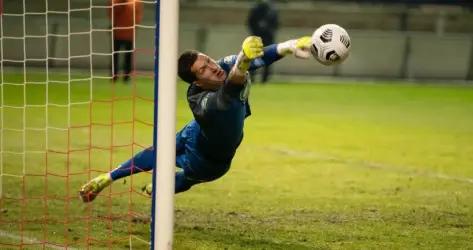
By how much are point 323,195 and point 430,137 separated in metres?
4.70

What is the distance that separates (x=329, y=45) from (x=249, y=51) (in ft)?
1.86

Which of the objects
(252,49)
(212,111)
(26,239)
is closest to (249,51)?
(252,49)

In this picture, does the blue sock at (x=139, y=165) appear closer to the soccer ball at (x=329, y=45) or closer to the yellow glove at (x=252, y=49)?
the yellow glove at (x=252, y=49)

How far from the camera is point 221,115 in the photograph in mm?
5832

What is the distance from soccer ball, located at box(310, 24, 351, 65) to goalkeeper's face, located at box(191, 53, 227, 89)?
1025 millimetres

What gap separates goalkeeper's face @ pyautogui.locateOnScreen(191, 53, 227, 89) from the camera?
6078mm

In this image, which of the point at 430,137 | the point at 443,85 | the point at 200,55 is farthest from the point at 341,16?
the point at 200,55

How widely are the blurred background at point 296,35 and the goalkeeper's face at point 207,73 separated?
14.0m

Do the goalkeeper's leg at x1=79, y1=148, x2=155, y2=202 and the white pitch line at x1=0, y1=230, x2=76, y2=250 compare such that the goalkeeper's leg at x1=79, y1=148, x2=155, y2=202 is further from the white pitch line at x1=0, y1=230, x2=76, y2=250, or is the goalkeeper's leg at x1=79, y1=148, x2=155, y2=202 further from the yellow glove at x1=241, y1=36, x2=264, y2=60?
the yellow glove at x1=241, y1=36, x2=264, y2=60

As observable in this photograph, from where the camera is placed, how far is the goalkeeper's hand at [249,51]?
5.12m

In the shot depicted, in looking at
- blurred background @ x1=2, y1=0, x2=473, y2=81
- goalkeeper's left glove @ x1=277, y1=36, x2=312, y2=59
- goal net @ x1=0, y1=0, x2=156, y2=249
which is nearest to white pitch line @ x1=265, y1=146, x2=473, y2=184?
goal net @ x1=0, y1=0, x2=156, y2=249

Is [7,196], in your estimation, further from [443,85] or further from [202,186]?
[443,85]

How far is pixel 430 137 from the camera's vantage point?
12273mm

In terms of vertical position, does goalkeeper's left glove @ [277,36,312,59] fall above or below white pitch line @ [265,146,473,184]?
above
